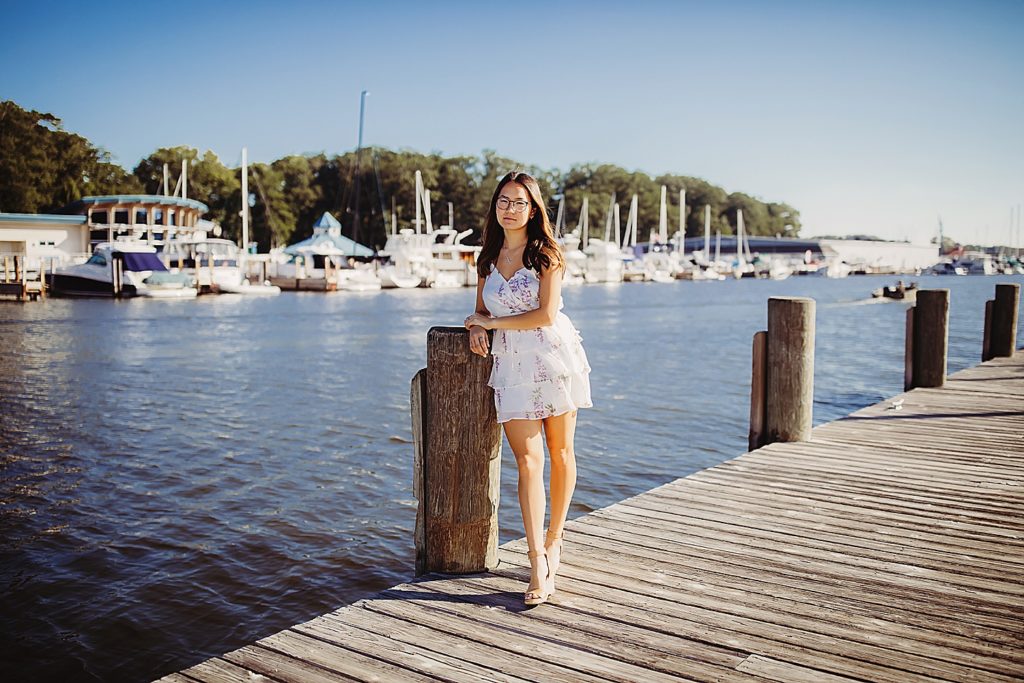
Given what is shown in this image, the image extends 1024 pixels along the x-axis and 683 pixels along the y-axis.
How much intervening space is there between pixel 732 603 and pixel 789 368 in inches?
155

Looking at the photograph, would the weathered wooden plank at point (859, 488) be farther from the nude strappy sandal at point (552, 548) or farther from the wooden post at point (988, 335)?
the wooden post at point (988, 335)

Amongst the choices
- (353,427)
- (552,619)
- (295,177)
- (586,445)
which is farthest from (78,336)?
(295,177)

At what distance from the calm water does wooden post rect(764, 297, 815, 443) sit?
2.16 metres

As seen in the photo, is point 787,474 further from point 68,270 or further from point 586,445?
point 68,270

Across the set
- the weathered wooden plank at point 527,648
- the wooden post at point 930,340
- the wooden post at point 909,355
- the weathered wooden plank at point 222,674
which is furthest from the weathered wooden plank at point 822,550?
the wooden post at point 909,355

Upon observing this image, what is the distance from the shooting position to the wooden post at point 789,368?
24.7ft

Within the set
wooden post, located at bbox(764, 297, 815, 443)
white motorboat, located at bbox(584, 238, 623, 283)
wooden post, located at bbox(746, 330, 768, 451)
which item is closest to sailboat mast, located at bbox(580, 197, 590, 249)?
white motorboat, located at bbox(584, 238, 623, 283)

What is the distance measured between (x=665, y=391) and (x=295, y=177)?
3319 inches

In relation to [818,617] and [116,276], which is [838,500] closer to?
[818,617]

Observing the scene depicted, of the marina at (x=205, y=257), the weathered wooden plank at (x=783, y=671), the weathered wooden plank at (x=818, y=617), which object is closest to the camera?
the weathered wooden plank at (x=783, y=671)

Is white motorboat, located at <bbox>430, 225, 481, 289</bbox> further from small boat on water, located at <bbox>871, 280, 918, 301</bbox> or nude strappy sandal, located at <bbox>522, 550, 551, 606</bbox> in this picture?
nude strappy sandal, located at <bbox>522, 550, 551, 606</bbox>

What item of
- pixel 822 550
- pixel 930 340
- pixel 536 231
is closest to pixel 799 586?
pixel 822 550

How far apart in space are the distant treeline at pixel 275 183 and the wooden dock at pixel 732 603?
67628 millimetres

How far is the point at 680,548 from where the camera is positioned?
15.8 ft
